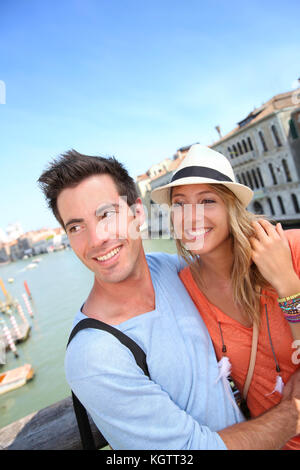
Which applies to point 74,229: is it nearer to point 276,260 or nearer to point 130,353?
point 130,353

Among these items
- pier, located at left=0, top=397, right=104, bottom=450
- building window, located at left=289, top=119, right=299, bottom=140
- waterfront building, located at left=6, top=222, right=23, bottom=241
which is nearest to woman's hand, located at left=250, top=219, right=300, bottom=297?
pier, located at left=0, top=397, right=104, bottom=450

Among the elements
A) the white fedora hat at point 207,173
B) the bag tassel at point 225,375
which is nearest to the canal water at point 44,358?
the bag tassel at point 225,375

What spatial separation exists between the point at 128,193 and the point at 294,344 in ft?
3.70

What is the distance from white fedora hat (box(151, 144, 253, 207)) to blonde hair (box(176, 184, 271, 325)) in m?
0.06

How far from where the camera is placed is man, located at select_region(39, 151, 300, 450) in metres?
1.13

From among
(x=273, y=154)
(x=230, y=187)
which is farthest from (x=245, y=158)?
(x=230, y=187)

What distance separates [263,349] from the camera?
1585mm

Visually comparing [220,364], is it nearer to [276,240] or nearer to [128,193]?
[276,240]

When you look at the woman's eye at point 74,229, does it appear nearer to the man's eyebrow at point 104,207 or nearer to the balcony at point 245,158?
the man's eyebrow at point 104,207

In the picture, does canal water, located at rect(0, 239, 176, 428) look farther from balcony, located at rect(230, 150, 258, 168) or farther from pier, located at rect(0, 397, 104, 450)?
balcony, located at rect(230, 150, 258, 168)

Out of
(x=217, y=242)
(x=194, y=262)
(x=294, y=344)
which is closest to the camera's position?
(x=294, y=344)

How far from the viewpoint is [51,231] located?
3944 inches

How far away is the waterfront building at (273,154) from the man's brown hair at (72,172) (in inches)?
690

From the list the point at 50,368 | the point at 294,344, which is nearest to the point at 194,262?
the point at 294,344
